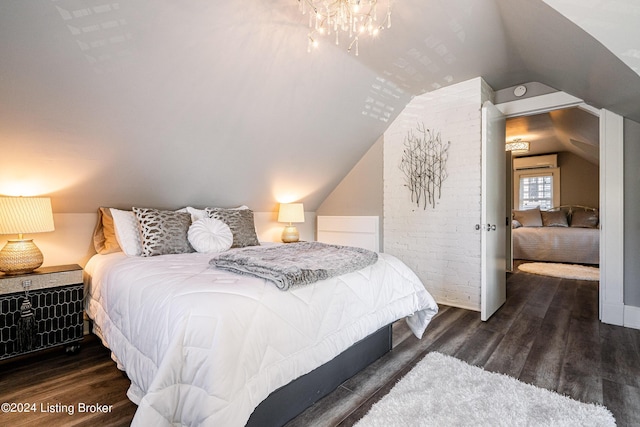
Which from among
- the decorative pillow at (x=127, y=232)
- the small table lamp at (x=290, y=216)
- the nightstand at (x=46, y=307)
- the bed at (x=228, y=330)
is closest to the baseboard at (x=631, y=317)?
the bed at (x=228, y=330)

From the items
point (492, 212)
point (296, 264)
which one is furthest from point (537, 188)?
point (296, 264)

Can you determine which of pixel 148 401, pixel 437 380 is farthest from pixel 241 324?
pixel 437 380

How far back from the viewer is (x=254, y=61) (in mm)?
2381

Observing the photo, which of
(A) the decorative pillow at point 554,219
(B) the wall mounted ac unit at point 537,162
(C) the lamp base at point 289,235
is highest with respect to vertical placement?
(B) the wall mounted ac unit at point 537,162

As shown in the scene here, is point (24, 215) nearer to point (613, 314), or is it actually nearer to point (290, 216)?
point (290, 216)

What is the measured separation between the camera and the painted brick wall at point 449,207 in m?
3.24

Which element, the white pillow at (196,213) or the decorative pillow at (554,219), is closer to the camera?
the white pillow at (196,213)

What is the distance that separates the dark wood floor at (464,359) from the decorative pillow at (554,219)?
11.7 feet

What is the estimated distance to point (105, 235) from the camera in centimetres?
272

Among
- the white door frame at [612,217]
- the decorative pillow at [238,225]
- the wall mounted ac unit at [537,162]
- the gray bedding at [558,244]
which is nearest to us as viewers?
the white door frame at [612,217]

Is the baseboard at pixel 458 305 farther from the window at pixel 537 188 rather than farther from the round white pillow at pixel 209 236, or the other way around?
the window at pixel 537 188

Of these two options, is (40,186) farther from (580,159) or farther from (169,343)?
(580,159)

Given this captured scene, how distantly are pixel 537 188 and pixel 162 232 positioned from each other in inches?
343

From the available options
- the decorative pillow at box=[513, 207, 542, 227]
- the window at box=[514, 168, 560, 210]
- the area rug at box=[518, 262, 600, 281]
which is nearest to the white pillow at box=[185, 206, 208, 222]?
the area rug at box=[518, 262, 600, 281]
